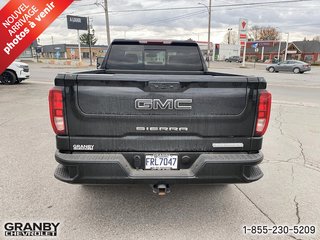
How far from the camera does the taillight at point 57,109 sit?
7.53 ft

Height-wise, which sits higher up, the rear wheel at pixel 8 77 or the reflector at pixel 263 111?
the reflector at pixel 263 111

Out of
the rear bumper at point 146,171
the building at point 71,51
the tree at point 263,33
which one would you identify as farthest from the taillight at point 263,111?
the tree at point 263,33

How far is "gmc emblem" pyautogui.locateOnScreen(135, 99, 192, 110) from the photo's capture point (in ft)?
7.70

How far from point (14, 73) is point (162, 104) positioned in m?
13.9

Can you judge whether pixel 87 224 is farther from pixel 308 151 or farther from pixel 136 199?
pixel 308 151

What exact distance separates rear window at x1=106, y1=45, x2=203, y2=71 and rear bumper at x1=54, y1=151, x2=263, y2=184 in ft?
7.92

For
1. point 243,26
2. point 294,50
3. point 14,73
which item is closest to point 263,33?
point 294,50

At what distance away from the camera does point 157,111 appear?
237 centimetres

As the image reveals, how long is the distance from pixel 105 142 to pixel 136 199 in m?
1.15

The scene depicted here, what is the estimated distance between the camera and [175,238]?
100.0 inches

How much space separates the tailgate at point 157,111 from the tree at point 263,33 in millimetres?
95978

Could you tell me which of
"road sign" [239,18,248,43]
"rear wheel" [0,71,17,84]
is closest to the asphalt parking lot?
"rear wheel" [0,71,17,84]

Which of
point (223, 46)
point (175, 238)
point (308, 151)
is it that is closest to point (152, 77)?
point (175, 238)

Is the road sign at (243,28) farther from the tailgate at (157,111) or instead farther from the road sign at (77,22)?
the tailgate at (157,111)
